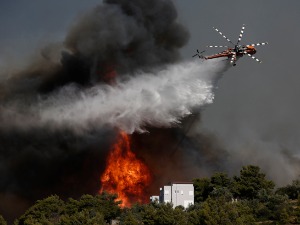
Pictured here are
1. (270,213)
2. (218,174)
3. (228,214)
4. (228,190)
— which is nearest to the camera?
(228,214)

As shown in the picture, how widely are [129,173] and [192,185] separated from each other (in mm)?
20100

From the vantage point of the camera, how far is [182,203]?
131375 millimetres

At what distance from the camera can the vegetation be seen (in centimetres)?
9106

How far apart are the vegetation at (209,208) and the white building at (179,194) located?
2154mm

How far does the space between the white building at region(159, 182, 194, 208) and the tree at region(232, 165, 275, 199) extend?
12.7 m

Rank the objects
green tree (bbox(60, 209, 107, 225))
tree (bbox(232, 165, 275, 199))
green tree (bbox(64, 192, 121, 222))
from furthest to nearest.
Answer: tree (bbox(232, 165, 275, 199))
green tree (bbox(64, 192, 121, 222))
green tree (bbox(60, 209, 107, 225))

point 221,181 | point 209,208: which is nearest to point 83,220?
point 209,208

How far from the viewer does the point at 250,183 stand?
121750mm

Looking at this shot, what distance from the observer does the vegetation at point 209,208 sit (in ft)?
299

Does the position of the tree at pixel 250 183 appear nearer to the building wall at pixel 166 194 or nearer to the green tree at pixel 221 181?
the green tree at pixel 221 181

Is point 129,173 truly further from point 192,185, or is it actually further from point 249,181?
point 249,181

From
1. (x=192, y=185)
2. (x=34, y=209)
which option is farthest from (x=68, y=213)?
(x=192, y=185)

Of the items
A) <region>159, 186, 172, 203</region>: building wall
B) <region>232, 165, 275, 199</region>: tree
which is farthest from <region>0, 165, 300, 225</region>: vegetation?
<region>159, 186, 172, 203</region>: building wall

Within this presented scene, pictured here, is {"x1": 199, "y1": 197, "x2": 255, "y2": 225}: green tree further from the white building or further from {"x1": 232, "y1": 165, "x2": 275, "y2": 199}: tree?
the white building
